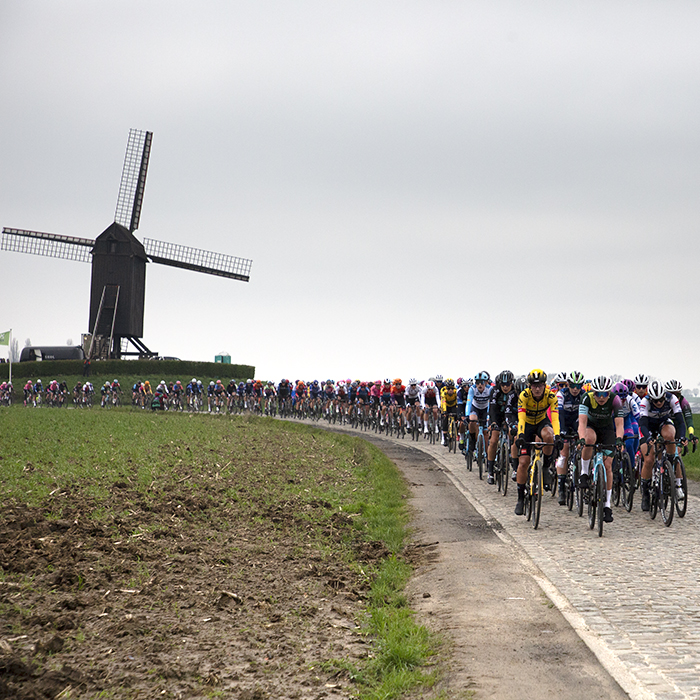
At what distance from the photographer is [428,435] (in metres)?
32.2

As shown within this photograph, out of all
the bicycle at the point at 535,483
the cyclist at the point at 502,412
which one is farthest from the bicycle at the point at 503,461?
the bicycle at the point at 535,483

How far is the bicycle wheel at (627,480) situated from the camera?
13258 millimetres

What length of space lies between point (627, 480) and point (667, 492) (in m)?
1.46

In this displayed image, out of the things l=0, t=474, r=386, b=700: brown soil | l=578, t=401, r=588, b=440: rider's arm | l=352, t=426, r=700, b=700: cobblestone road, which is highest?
l=578, t=401, r=588, b=440: rider's arm

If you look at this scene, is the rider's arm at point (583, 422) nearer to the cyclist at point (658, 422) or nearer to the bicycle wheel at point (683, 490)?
the cyclist at point (658, 422)

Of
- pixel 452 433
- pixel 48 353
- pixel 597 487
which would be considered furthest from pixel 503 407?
pixel 48 353

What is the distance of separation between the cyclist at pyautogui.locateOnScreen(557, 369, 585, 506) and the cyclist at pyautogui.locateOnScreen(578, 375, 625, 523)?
1.34 m

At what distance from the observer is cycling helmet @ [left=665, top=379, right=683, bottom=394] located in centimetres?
1249

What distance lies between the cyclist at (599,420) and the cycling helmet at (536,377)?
2.15ft

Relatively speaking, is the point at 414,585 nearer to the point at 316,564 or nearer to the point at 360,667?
the point at 316,564

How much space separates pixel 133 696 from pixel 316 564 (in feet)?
13.8

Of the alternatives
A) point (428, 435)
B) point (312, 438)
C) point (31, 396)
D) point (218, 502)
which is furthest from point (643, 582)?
point (31, 396)

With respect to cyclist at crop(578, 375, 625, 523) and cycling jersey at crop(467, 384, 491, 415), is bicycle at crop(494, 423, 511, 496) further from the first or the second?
cyclist at crop(578, 375, 625, 523)

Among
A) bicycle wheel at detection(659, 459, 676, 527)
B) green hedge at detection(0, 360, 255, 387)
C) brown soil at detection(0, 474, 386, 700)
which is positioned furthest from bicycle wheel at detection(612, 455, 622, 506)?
green hedge at detection(0, 360, 255, 387)
